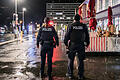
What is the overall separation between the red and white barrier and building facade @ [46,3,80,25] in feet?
450

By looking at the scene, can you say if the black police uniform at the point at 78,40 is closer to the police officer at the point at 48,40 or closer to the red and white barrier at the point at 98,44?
the police officer at the point at 48,40

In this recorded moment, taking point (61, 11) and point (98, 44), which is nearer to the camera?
point (98, 44)

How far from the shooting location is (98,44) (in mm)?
12242

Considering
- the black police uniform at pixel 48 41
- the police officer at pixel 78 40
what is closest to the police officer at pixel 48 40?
the black police uniform at pixel 48 41

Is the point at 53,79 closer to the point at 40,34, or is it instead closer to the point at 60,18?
the point at 40,34

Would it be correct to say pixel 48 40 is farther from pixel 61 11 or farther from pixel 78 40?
pixel 61 11

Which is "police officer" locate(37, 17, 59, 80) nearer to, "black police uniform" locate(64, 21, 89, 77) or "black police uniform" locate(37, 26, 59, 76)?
"black police uniform" locate(37, 26, 59, 76)

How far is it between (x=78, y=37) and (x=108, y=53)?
6.27 m

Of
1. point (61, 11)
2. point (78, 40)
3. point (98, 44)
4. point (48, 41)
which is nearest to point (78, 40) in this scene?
point (78, 40)

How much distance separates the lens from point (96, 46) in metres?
12.2

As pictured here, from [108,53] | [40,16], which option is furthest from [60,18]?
[108,53]

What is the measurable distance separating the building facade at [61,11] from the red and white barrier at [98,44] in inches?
5403

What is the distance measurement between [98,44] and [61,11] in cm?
14543

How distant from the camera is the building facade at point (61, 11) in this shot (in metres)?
Result: 152
